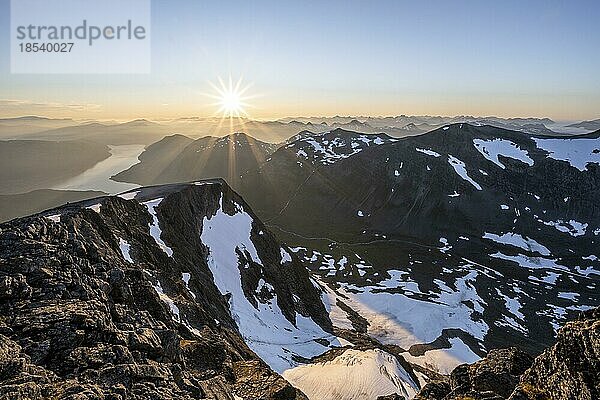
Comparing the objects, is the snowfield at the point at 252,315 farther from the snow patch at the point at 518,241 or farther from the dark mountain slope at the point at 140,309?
the snow patch at the point at 518,241

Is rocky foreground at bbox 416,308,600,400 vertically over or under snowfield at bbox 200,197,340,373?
over

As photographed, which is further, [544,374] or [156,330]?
[156,330]

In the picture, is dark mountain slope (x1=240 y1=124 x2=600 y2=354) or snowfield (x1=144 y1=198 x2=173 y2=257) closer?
snowfield (x1=144 y1=198 x2=173 y2=257)

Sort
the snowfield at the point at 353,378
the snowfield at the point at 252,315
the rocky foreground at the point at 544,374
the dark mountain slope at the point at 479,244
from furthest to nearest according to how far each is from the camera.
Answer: the dark mountain slope at the point at 479,244
the snowfield at the point at 252,315
the snowfield at the point at 353,378
the rocky foreground at the point at 544,374

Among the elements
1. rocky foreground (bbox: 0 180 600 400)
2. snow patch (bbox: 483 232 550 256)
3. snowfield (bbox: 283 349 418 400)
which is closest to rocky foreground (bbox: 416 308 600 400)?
rocky foreground (bbox: 0 180 600 400)

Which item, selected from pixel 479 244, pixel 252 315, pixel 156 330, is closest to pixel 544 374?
pixel 156 330

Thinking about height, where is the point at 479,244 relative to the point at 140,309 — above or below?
below

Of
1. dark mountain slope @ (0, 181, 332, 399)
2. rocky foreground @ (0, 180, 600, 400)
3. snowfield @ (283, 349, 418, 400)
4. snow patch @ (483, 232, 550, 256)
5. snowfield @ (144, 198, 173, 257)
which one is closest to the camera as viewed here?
rocky foreground @ (0, 180, 600, 400)

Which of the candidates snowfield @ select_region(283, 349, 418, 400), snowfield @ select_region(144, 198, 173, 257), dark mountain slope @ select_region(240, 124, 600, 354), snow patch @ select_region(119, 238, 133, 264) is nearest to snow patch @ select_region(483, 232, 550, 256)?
dark mountain slope @ select_region(240, 124, 600, 354)

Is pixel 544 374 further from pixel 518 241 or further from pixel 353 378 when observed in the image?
pixel 518 241

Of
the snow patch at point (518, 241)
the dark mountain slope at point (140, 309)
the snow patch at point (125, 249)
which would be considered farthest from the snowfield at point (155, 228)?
the snow patch at point (518, 241)

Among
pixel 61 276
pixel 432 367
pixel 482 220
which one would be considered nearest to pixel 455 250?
pixel 482 220

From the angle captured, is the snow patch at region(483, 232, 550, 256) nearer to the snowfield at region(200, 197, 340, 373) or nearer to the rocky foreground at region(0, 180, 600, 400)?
the rocky foreground at region(0, 180, 600, 400)

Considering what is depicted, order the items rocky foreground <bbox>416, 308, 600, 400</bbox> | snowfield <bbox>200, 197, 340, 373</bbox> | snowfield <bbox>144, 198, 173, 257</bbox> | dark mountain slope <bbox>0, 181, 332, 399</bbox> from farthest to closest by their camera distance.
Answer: snowfield <bbox>144, 198, 173, 257</bbox> < snowfield <bbox>200, 197, 340, 373</bbox> < dark mountain slope <bbox>0, 181, 332, 399</bbox> < rocky foreground <bbox>416, 308, 600, 400</bbox>
